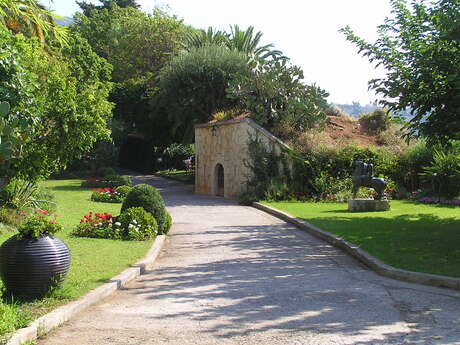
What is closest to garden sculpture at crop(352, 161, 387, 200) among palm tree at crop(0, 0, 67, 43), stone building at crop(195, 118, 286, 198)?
stone building at crop(195, 118, 286, 198)

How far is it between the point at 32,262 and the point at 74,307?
2.28ft

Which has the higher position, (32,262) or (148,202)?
(148,202)

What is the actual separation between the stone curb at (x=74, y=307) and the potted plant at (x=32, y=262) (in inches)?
15.6

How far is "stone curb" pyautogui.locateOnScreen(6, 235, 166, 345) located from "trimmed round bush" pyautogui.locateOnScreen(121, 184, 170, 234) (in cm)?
336

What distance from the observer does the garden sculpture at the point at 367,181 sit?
18219 millimetres

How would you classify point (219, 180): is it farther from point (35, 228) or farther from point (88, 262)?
point (35, 228)

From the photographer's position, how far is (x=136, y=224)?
472 inches

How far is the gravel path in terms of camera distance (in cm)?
536

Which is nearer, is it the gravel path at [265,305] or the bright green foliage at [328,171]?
the gravel path at [265,305]

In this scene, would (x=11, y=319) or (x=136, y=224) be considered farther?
(x=136, y=224)

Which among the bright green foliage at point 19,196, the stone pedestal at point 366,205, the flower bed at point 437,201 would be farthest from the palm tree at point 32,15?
the flower bed at point 437,201

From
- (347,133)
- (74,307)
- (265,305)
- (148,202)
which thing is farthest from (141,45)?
(74,307)

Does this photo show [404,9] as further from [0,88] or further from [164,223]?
[0,88]

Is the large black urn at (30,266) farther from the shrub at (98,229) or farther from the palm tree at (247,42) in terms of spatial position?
the palm tree at (247,42)
